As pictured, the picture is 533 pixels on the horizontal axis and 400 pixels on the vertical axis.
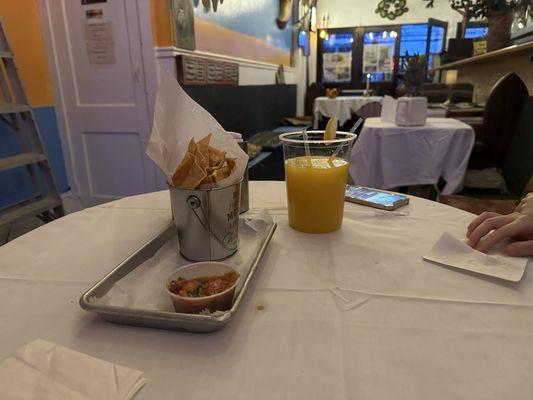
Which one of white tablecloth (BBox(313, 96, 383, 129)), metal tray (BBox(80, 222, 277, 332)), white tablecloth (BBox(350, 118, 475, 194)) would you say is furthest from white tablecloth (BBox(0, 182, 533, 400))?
white tablecloth (BBox(313, 96, 383, 129))

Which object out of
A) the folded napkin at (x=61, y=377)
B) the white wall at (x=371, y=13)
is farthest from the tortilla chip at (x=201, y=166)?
the white wall at (x=371, y=13)

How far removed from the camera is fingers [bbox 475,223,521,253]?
0.67 metres

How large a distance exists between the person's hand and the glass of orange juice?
0.86ft

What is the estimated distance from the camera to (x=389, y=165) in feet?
7.34

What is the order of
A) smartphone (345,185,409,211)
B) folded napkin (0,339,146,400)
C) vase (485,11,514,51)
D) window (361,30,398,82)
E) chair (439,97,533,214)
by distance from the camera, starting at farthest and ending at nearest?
window (361,30,398,82) < vase (485,11,514,51) < chair (439,97,533,214) < smartphone (345,185,409,211) < folded napkin (0,339,146,400)

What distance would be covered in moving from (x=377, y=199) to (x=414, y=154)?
1395mm

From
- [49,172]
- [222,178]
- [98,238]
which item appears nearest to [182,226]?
[222,178]

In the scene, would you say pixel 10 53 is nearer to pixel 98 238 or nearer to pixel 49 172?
pixel 49 172

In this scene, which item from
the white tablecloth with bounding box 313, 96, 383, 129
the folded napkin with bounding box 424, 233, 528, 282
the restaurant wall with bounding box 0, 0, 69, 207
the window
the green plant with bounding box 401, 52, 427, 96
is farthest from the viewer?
the window

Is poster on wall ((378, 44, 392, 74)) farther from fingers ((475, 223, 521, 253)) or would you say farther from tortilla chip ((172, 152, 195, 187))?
tortilla chip ((172, 152, 195, 187))

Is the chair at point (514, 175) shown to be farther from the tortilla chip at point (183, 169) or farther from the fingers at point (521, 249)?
the tortilla chip at point (183, 169)

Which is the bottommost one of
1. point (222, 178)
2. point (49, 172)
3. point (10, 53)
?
point (49, 172)

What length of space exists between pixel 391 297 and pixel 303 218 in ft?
0.92

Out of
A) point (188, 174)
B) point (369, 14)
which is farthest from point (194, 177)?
point (369, 14)
